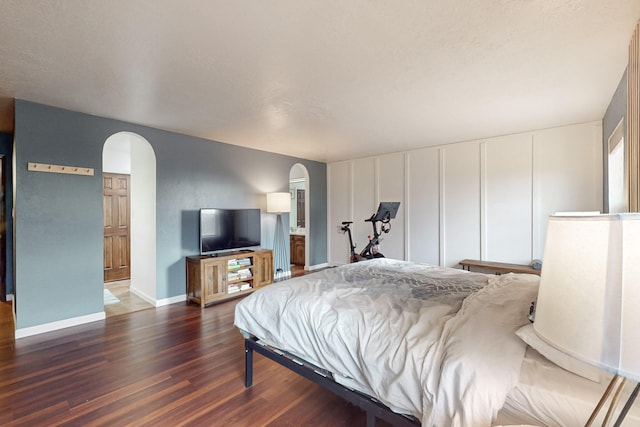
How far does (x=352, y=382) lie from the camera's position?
1.53 meters

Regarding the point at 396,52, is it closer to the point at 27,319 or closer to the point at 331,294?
the point at 331,294

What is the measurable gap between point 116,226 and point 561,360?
247 inches

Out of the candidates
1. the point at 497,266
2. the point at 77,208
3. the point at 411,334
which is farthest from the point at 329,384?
the point at 497,266

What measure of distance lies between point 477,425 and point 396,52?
2181 mm

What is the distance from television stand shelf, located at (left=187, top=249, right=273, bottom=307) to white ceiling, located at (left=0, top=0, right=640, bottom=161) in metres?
1.88

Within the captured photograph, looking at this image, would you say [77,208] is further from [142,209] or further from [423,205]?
[423,205]

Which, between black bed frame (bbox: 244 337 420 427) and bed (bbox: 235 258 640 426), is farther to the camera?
black bed frame (bbox: 244 337 420 427)

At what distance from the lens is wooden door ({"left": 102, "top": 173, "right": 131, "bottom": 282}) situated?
5164mm

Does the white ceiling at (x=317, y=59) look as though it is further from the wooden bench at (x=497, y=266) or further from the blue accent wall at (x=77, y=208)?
the wooden bench at (x=497, y=266)

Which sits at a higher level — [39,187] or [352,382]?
[39,187]

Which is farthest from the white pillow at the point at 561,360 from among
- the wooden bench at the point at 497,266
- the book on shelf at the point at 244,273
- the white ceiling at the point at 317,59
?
the book on shelf at the point at 244,273

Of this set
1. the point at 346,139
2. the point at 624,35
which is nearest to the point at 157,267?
the point at 346,139

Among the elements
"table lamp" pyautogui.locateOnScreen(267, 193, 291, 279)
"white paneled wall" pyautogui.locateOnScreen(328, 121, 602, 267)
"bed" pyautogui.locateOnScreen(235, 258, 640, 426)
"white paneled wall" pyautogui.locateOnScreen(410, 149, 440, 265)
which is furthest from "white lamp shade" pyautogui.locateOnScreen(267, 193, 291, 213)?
"bed" pyautogui.locateOnScreen(235, 258, 640, 426)

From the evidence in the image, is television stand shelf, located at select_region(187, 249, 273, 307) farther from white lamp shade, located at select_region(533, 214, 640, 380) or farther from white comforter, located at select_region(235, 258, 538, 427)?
white lamp shade, located at select_region(533, 214, 640, 380)
